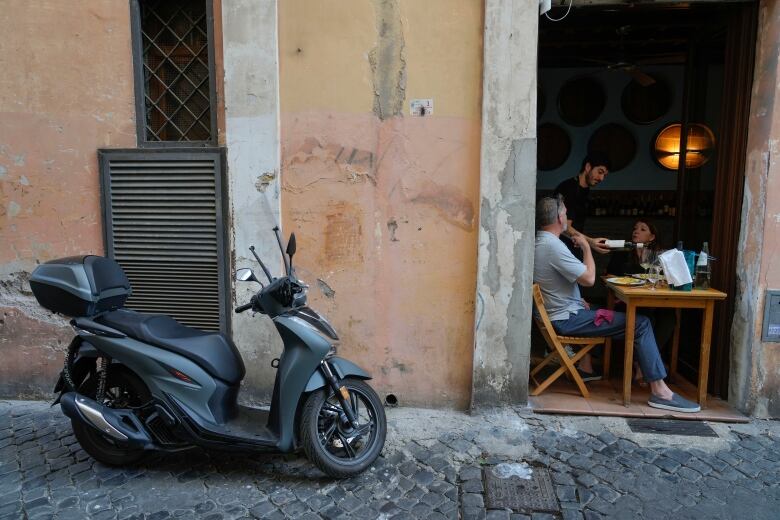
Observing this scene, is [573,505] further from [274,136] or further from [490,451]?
[274,136]

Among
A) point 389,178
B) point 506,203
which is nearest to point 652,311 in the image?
point 506,203

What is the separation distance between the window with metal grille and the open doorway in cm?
312

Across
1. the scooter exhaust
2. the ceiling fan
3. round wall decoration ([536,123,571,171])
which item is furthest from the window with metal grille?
round wall decoration ([536,123,571,171])

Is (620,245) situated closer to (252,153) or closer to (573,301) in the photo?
(573,301)

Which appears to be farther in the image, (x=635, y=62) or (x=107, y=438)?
(x=635, y=62)

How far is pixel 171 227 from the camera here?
4109 mm

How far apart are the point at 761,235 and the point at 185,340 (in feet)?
12.7

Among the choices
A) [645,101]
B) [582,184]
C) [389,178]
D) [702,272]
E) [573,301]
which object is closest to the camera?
[389,178]

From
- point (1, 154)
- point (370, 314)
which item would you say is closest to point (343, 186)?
point (370, 314)

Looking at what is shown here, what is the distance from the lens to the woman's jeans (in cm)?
397

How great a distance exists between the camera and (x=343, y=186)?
3920 millimetres

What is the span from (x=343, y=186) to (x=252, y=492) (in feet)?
6.88

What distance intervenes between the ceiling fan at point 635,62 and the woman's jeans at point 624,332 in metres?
3.86

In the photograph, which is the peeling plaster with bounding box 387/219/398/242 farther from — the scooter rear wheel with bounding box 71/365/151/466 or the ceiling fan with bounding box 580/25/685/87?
the ceiling fan with bounding box 580/25/685/87
